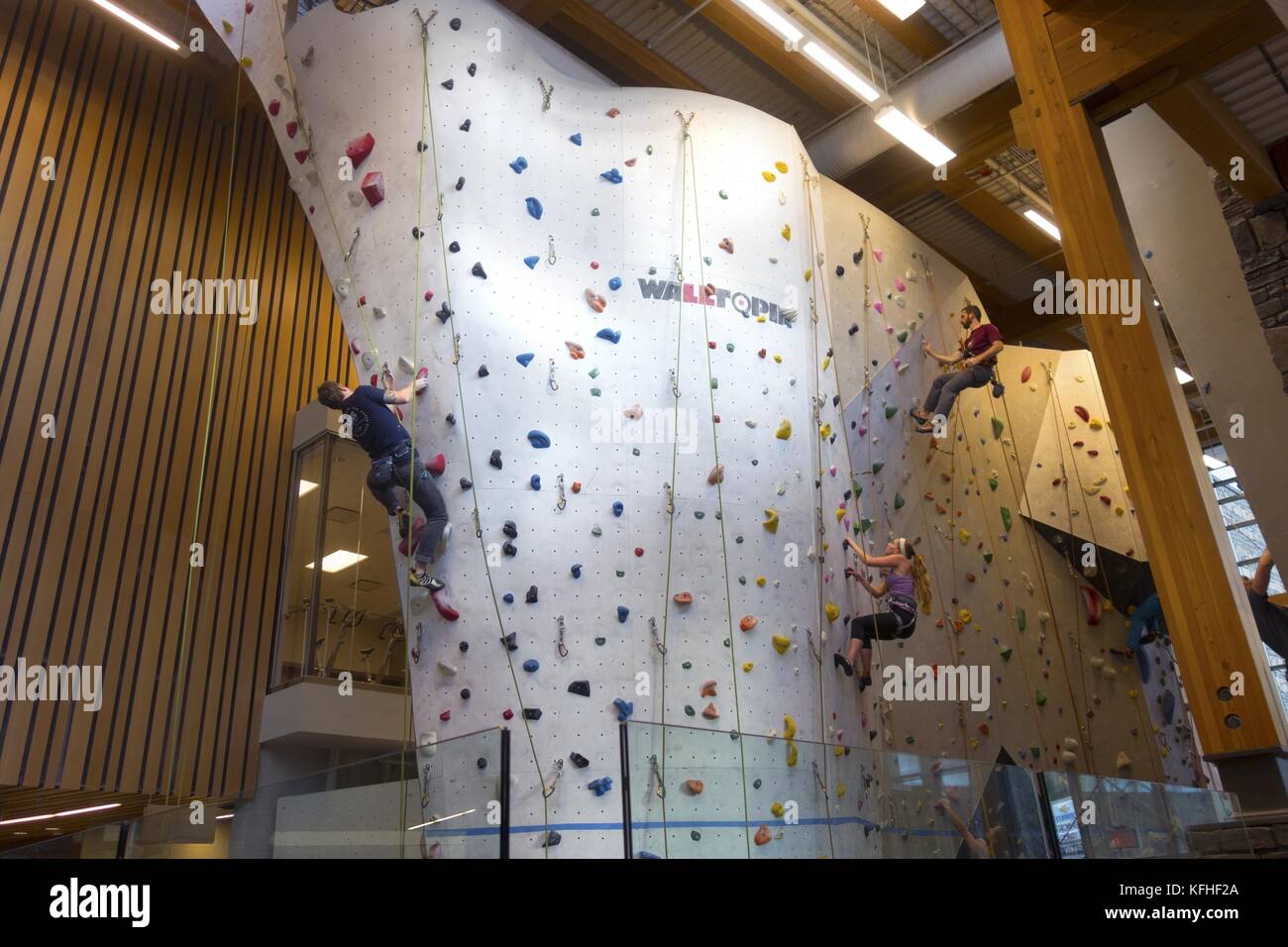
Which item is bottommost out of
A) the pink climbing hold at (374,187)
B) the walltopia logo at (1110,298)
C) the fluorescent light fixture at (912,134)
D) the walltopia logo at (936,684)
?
the walltopia logo at (936,684)

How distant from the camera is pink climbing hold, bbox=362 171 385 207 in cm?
589

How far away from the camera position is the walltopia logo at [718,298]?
6129mm

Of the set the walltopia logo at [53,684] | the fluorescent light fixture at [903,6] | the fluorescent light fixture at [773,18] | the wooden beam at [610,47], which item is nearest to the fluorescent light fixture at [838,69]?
the fluorescent light fixture at [773,18]

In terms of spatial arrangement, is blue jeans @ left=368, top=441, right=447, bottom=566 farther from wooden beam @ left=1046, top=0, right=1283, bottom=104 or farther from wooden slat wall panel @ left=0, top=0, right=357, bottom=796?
wooden beam @ left=1046, top=0, right=1283, bottom=104

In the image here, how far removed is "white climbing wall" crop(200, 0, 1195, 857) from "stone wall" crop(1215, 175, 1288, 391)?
244cm

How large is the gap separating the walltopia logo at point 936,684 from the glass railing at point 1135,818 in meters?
2.38

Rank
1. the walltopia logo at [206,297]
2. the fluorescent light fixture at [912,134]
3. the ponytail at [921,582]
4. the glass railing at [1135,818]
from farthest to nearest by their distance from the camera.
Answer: the walltopia logo at [206,297] → the fluorescent light fixture at [912,134] → the ponytail at [921,582] → the glass railing at [1135,818]

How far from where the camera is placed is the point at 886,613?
20.5ft

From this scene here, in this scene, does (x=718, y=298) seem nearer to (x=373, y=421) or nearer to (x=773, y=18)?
(x=773, y=18)

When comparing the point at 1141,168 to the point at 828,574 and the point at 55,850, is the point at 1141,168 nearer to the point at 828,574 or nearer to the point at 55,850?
the point at 828,574

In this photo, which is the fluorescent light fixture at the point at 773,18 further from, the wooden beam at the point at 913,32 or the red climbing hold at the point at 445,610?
the red climbing hold at the point at 445,610
